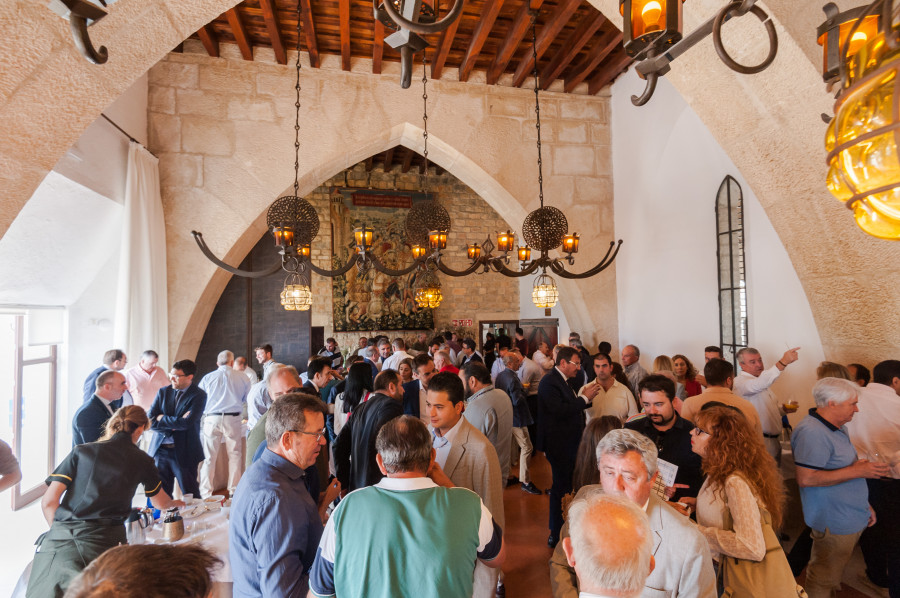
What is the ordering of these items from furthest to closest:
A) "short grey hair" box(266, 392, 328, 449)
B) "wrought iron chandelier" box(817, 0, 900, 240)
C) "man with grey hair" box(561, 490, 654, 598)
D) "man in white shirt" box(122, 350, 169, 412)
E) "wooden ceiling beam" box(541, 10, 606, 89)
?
"wooden ceiling beam" box(541, 10, 606, 89), "man in white shirt" box(122, 350, 169, 412), "short grey hair" box(266, 392, 328, 449), "man with grey hair" box(561, 490, 654, 598), "wrought iron chandelier" box(817, 0, 900, 240)

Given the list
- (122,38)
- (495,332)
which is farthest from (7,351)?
(495,332)

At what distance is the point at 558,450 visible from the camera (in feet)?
13.0

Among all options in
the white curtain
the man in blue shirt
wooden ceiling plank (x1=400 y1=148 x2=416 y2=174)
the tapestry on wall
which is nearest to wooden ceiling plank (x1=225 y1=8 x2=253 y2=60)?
the white curtain

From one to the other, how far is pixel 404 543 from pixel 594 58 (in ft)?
22.8

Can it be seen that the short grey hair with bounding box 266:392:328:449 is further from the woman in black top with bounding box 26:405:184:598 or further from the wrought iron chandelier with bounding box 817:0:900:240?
the wrought iron chandelier with bounding box 817:0:900:240

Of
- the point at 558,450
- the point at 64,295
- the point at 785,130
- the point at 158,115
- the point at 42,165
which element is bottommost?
the point at 558,450

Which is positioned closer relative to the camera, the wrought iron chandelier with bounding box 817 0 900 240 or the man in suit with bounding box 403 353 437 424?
the wrought iron chandelier with bounding box 817 0 900 240

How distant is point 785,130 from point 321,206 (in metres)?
10.7

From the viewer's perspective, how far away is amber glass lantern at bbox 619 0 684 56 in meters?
1.44

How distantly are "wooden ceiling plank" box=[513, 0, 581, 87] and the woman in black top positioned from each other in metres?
5.70

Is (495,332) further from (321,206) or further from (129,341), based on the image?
(129,341)

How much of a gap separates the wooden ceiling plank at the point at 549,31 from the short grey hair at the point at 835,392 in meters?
4.42

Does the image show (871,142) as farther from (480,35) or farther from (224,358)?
(480,35)

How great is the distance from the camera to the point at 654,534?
169 cm
